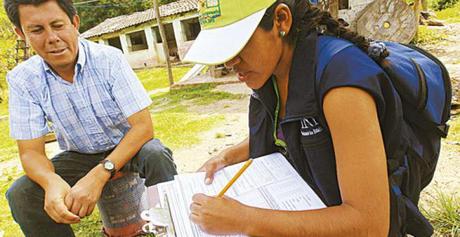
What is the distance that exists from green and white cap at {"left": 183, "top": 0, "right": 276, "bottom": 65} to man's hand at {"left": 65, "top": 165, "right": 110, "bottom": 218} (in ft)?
3.02

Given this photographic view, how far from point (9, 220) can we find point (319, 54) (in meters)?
3.33

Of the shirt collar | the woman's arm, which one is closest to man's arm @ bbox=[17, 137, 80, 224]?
the shirt collar

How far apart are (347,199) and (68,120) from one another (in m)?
1.71

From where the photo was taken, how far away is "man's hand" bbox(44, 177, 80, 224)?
5.24ft

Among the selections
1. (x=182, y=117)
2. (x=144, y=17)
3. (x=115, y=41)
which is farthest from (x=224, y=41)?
(x=115, y=41)

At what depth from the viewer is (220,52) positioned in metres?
1.06

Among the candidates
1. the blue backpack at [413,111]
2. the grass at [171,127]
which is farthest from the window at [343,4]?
the blue backpack at [413,111]

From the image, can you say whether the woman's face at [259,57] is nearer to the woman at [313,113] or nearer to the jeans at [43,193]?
the woman at [313,113]

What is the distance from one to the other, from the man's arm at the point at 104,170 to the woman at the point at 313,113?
839mm

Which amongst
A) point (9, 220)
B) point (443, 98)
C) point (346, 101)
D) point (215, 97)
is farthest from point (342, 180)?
point (215, 97)

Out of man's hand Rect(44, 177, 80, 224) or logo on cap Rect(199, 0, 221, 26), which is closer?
logo on cap Rect(199, 0, 221, 26)

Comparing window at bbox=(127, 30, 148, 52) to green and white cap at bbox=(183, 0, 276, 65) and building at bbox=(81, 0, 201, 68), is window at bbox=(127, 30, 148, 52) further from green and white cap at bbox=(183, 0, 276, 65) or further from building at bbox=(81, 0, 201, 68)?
green and white cap at bbox=(183, 0, 276, 65)

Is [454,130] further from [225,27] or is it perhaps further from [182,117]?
[182,117]

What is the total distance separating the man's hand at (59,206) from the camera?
1.60 metres
